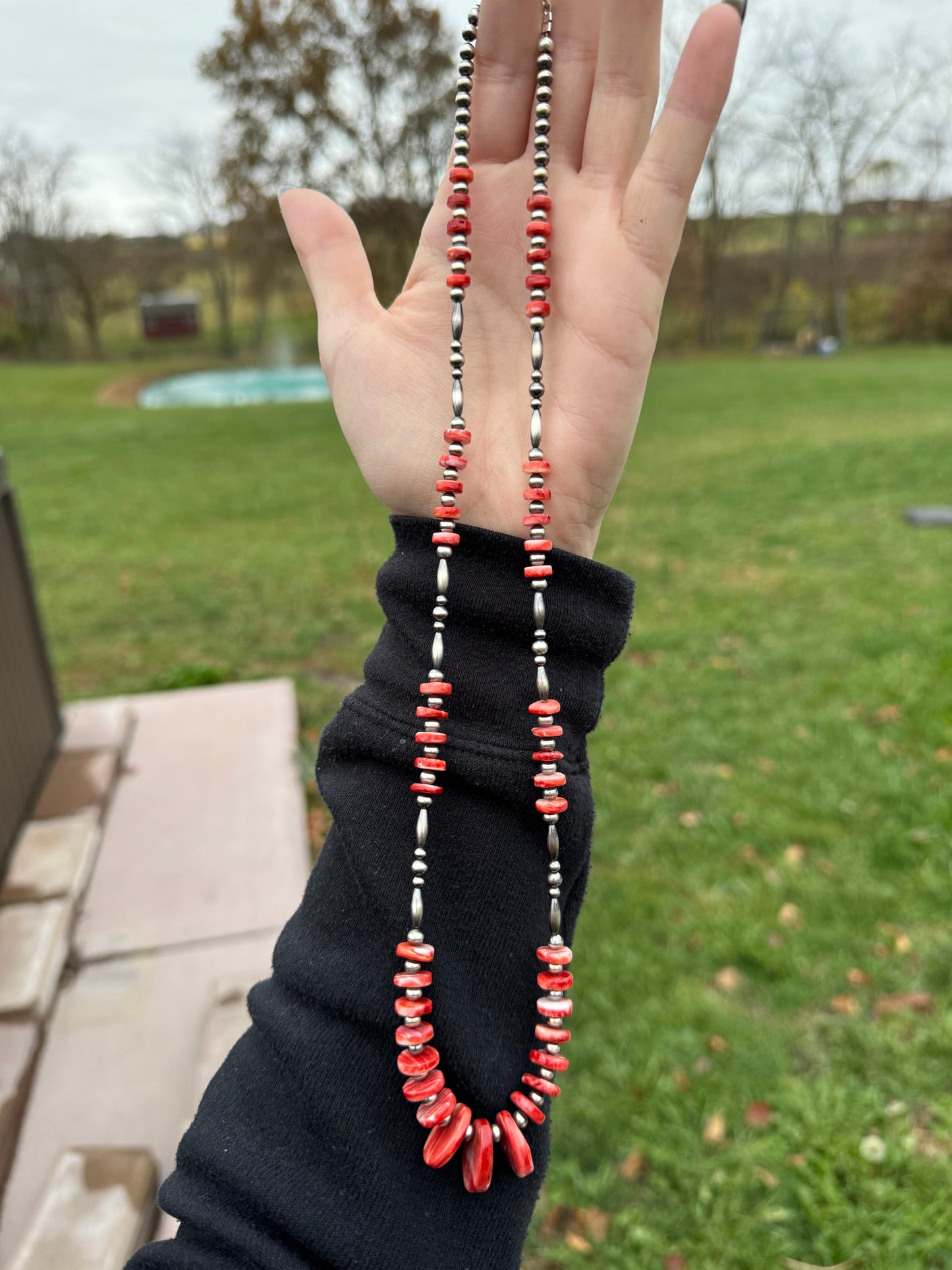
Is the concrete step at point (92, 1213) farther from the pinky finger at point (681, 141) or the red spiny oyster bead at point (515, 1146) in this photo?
the pinky finger at point (681, 141)

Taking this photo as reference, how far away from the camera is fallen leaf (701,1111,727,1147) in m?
1.91

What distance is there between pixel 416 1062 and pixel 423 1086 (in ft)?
0.08

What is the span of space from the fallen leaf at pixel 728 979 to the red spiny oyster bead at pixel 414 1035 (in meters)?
1.71

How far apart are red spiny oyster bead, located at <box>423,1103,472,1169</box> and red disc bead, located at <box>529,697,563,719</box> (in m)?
0.45

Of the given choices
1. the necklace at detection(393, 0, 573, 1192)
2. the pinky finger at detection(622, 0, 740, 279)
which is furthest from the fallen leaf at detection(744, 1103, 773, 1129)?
the pinky finger at detection(622, 0, 740, 279)

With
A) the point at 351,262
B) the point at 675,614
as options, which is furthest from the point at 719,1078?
the point at 675,614

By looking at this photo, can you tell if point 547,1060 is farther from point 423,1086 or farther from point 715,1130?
point 715,1130

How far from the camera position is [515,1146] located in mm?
909

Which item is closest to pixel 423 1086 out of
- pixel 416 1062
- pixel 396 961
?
pixel 416 1062

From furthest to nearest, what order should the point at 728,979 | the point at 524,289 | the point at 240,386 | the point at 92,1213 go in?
1. the point at 240,386
2. the point at 728,979
3. the point at 92,1213
4. the point at 524,289

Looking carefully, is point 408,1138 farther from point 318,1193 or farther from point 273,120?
point 273,120

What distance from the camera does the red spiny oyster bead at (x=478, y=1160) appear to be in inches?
34.8

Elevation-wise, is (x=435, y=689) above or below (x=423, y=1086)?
above

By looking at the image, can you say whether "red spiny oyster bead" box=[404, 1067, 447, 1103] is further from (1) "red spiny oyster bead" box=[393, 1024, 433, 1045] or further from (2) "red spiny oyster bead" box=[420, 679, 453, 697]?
(2) "red spiny oyster bead" box=[420, 679, 453, 697]
